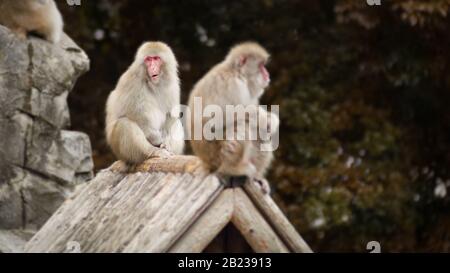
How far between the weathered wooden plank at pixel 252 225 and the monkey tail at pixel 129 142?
1929 millimetres

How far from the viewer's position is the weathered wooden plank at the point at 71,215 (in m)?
5.96

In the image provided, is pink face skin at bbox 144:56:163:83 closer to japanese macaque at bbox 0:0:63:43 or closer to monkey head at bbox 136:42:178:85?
monkey head at bbox 136:42:178:85

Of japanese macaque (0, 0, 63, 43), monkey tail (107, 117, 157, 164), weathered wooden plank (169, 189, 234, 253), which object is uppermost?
japanese macaque (0, 0, 63, 43)

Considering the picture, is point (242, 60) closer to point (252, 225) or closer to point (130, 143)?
point (252, 225)

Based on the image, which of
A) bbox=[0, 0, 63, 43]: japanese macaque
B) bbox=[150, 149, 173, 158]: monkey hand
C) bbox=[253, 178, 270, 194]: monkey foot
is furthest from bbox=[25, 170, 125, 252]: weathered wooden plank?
bbox=[0, 0, 63, 43]: japanese macaque

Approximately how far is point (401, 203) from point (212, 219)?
828 cm

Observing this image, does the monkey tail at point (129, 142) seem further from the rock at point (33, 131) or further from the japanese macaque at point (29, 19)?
the japanese macaque at point (29, 19)

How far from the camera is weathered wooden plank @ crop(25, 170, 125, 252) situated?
5.96 meters

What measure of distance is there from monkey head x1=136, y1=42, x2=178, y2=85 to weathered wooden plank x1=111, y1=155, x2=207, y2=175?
0.99 meters

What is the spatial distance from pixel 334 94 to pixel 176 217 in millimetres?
8583

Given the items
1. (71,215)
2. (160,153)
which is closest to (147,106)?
(160,153)

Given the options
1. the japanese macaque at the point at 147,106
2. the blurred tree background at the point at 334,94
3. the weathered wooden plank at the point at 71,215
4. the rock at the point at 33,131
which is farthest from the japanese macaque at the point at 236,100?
the blurred tree background at the point at 334,94

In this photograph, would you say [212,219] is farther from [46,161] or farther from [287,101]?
[287,101]

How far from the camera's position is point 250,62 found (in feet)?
18.5
